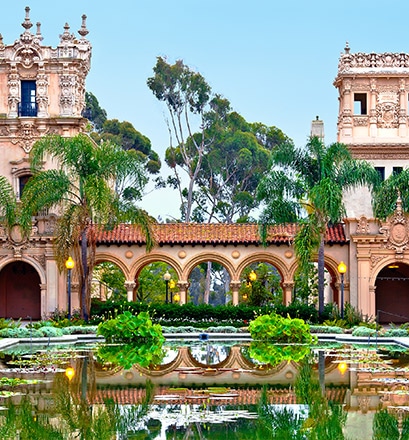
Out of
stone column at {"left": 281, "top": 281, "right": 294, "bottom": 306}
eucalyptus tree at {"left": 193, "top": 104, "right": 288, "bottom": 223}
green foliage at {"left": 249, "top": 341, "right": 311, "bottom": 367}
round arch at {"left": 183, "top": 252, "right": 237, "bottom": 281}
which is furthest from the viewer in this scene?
Answer: eucalyptus tree at {"left": 193, "top": 104, "right": 288, "bottom": 223}

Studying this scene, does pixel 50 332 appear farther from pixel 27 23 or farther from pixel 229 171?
pixel 229 171

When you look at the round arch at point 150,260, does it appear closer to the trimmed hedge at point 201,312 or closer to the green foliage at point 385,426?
the trimmed hedge at point 201,312

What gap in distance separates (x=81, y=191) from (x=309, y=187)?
29.8 feet

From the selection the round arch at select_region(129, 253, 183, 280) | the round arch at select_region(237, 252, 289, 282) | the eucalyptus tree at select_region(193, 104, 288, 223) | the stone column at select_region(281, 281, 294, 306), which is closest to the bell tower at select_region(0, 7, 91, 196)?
the round arch at select_region(129, 253, 183, 280)

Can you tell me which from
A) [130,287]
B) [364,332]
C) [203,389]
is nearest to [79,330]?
[130,287]

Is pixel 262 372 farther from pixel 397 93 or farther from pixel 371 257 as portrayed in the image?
pixel 397 93

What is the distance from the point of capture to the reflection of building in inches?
1699

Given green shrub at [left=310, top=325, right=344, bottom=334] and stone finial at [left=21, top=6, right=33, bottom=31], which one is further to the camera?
stone finial at [left=21, top=6, right=33, bottom=31]

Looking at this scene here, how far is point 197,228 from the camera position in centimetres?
4522

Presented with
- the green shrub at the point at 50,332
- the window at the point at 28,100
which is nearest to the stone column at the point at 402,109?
the window at the point at 28,100

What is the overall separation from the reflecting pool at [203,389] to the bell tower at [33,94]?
53.8 feet

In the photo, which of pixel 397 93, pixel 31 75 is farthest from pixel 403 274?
pixel 31 75

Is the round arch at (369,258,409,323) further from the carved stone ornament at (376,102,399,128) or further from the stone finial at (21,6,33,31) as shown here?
the stone finial at (21,6,33,31)

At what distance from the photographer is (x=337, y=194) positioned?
39250 millimetres
